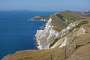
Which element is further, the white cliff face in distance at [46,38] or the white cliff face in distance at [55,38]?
the white cliff face in distance at [46,38]

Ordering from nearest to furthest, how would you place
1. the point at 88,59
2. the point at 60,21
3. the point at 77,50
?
the point at 88,59 < the point at 77,50 < the point at 60,21

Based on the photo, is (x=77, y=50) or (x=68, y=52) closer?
(x=77, y=50)

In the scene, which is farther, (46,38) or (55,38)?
(46,38)

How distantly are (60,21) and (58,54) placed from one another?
7165 centimetres

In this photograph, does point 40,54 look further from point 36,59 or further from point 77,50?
point 77,50

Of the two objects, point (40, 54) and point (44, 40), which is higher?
point (40, 54)

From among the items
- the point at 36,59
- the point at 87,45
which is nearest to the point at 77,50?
the point at 87,45

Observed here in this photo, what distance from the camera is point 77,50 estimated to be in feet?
95.2

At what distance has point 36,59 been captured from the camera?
31.4 meters

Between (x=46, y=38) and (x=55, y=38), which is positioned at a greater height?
(x=55, y=38)

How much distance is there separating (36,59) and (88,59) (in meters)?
7.37

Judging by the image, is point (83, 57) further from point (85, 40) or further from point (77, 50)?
point (85, 40)

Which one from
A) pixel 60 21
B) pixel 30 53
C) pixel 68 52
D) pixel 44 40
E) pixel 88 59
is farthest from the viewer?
pixel 60 21

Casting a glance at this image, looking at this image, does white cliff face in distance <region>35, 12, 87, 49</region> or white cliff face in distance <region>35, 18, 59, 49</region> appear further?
white cliff face in distance <region>35, 18, 59, 49</region>
